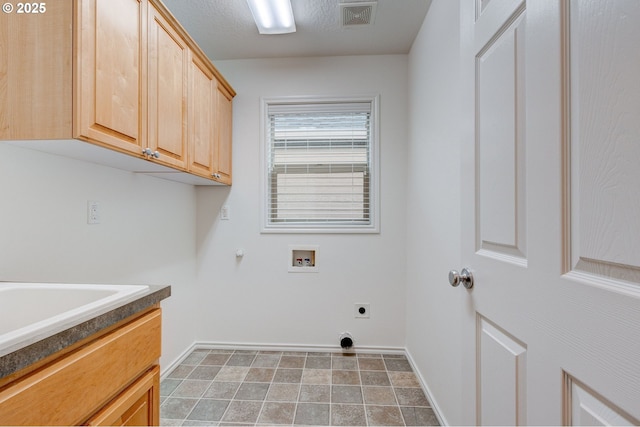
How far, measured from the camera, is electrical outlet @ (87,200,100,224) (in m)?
1.35

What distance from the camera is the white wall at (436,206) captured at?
53.9 inches

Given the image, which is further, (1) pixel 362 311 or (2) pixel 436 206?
(1) pixel 362 311

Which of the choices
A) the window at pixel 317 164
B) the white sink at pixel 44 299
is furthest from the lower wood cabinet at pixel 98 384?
the window at pixel 317 164

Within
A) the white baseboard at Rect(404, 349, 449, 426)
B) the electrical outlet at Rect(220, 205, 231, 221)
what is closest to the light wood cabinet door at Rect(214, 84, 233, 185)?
the electrical outlet at Rect(220, 205, 231, 221)

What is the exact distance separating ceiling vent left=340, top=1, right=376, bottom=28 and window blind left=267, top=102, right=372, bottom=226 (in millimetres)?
594

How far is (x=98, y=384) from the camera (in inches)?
28.7

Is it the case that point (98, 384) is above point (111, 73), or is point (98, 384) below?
below

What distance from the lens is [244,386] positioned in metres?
1.80

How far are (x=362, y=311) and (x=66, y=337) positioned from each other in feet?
6.45

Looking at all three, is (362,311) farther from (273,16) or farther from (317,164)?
(273,16)

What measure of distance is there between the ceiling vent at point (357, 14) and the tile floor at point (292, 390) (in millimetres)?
2447

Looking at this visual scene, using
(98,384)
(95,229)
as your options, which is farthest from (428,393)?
Result: (95,229)

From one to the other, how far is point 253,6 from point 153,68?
80 cm

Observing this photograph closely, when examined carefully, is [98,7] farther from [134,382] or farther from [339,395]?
[339,395]
